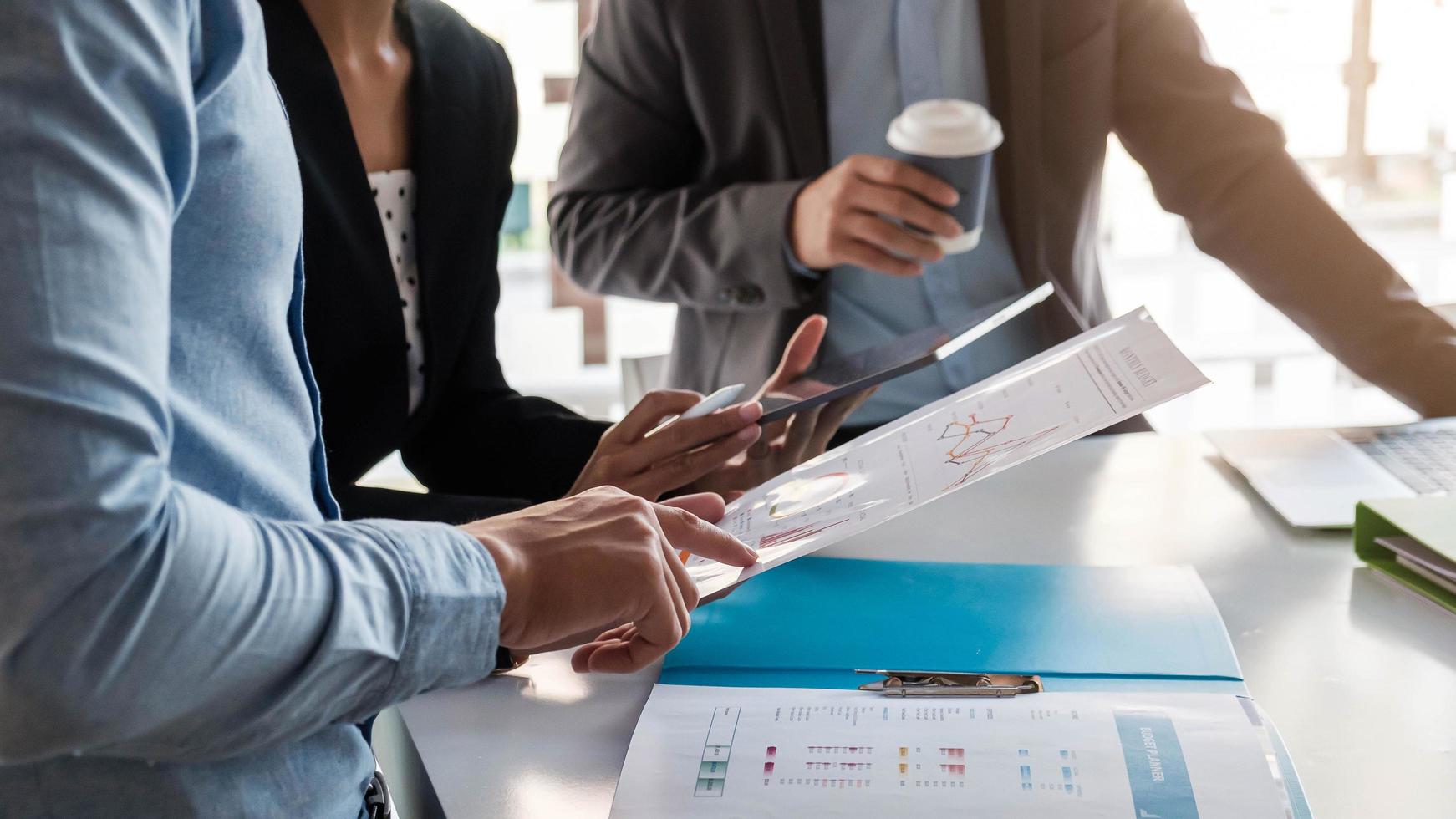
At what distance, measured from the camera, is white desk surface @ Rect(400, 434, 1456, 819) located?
658mm

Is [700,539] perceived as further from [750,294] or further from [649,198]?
[649,198]

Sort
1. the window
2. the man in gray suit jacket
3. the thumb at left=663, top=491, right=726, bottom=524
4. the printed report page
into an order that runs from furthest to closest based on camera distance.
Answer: the window < the man in gray suit jacket < the thumb at left=663, top=491, right=726, bottom=524 < the printed report page

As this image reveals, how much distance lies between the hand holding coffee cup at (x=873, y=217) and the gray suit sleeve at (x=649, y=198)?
0.27ft

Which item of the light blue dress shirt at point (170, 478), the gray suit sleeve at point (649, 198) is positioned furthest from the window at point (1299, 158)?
the light blue dress shirt at point (170, 478)

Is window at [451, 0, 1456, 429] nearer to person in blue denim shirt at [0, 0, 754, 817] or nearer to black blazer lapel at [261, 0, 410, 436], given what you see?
black blazer lapel at [261, 0, 410, 436]

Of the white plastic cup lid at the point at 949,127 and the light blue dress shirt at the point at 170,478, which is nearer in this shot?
the light blue dress shirt at the point at 170,478

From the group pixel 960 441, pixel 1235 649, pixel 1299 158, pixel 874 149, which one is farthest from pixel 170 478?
pixel 1299 158

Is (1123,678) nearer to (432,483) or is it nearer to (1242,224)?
(432,483)

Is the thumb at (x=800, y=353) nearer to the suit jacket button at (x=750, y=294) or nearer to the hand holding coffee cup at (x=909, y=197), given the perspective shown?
the hand holding coffee cup at (x=909, y=197)

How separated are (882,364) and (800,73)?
0.74 metres

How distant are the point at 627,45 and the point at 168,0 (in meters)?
1.29

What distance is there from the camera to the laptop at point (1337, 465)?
3.45ft

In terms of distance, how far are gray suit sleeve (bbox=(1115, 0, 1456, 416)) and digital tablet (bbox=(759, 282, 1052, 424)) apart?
0.55m

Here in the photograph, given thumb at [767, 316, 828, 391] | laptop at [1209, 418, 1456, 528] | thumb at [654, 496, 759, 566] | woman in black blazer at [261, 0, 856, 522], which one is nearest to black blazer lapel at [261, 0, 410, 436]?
woman in black blazer at [261, 0, 856, 522]
